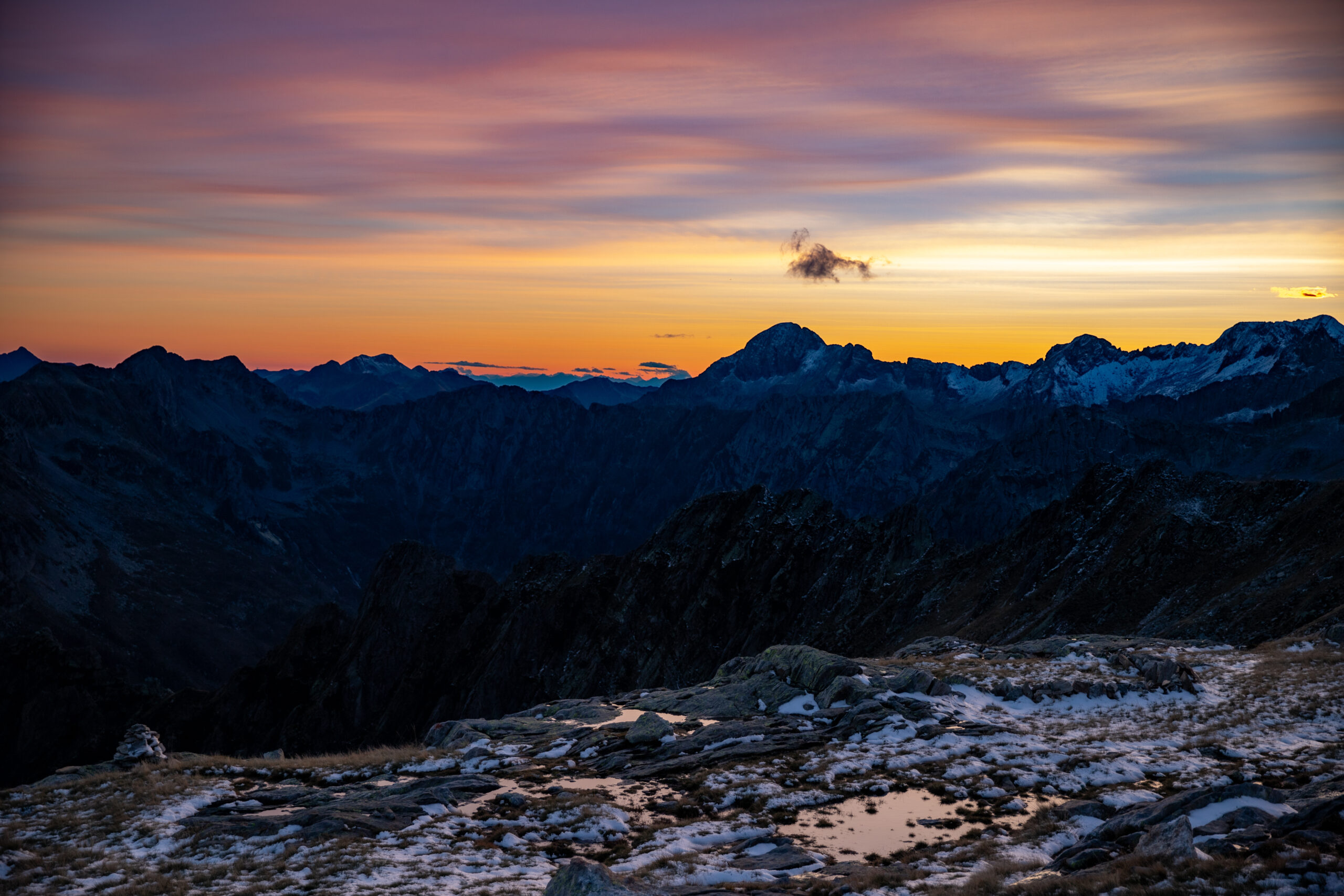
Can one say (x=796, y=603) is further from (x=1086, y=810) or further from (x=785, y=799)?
(x=1086, y=810)

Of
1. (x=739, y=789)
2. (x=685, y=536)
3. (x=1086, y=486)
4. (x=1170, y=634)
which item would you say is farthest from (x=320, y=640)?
(x=739, y=789)

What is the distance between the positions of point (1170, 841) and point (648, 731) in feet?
60.9

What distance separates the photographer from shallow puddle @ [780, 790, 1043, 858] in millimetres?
20109

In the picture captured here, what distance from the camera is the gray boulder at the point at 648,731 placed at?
2975 centimetres

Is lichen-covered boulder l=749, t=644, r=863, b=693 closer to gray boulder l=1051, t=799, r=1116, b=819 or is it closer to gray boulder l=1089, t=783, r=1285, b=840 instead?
gray boulder l=1051, t=799, r=1116, b=819

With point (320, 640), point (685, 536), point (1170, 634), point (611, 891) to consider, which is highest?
point (611, 891)

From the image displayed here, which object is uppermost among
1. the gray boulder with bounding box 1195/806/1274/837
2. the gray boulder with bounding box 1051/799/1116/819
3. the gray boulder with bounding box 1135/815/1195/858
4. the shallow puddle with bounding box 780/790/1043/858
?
the gray boulder with bounding box 1135/815/1195/858

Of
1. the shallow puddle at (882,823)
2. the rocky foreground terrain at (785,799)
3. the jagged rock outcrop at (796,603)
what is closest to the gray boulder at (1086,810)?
→ the rocky foreground terrain at (785,799)

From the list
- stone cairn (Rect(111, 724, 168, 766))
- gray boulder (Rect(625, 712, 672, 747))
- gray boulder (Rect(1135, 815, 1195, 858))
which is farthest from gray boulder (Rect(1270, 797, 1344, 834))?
stone cairn (Rect(111, 724, 168, 766))

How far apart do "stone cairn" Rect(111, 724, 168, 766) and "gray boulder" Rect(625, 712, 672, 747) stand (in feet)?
51.4

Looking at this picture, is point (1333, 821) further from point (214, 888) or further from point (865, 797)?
point (214, 888)

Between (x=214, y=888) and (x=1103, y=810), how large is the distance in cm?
1991

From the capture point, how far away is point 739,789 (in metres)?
24.2

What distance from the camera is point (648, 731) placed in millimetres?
30234
